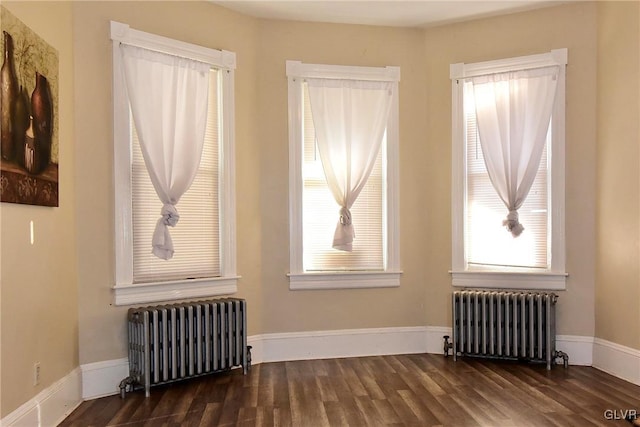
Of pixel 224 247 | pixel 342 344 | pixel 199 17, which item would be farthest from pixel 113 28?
pixel 342 344

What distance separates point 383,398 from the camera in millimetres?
3703

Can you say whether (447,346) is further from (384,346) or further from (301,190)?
(301,190)

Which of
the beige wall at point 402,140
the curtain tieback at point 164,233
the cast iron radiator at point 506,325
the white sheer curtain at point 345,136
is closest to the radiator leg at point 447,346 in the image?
the cast iron radiator at point 506,325

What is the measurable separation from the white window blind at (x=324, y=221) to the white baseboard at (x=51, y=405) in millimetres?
2216

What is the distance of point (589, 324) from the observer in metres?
4.51

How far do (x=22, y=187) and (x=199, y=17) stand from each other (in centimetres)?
224

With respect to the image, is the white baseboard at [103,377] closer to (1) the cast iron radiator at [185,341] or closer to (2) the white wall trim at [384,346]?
(1) the cast iron radiator at [185,341]

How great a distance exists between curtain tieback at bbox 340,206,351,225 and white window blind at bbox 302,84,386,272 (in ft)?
0.48

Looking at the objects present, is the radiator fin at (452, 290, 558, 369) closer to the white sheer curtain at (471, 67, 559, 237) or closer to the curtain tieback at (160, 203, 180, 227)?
the white sheer curtain at (471, 67, 559, 237)

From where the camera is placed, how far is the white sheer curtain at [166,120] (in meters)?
3.98

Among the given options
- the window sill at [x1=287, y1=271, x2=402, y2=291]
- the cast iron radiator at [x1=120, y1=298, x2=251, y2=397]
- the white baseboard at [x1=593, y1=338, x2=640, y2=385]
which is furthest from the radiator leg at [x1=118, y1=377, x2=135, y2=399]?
the white baseboard at [x1=593, y1=338, x2=640, y2=385]

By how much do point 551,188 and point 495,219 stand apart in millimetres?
575

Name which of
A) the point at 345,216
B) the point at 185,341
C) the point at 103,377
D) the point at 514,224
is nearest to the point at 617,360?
the point at 514,224

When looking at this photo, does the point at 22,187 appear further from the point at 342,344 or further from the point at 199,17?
the point at 342,344
